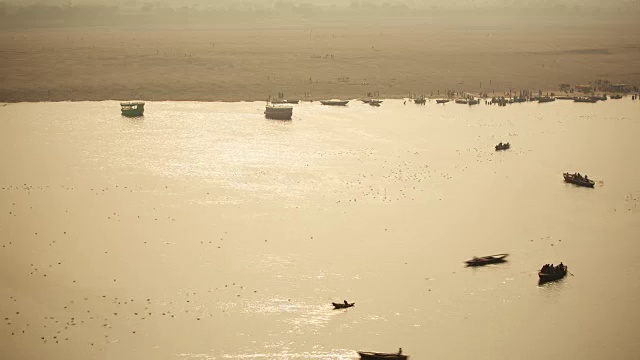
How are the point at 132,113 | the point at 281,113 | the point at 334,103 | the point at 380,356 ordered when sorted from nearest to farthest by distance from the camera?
1. the point at 380,356
2. the point at 132,113
3. the point at 281,113
4. the point at 334,103

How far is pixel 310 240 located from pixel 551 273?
25.7 ft

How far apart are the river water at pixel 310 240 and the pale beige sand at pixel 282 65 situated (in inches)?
425

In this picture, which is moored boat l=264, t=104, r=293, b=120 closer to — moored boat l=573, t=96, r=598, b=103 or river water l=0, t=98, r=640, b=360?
river water l=0, t=98, r=640, b=360

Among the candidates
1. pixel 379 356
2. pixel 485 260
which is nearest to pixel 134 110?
pixel 485 260

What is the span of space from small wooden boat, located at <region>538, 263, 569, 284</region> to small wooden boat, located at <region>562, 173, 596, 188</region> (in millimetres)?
10508

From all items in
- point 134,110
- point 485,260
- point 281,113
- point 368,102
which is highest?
point 368,102

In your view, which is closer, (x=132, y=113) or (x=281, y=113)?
(x=132, y=113)

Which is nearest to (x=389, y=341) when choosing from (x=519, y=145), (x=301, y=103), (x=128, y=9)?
(x=519, y=145)

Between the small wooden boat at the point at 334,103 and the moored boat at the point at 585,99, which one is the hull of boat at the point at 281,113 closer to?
the small wooden boat at the point at 334,103

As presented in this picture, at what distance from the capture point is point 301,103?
171ft

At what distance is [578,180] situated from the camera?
107 ft

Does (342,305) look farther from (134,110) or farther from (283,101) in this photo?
(283,101)

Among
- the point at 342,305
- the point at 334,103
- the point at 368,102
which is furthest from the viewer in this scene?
the point at 368,102

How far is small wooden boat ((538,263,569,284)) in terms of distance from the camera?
73.7 feet
